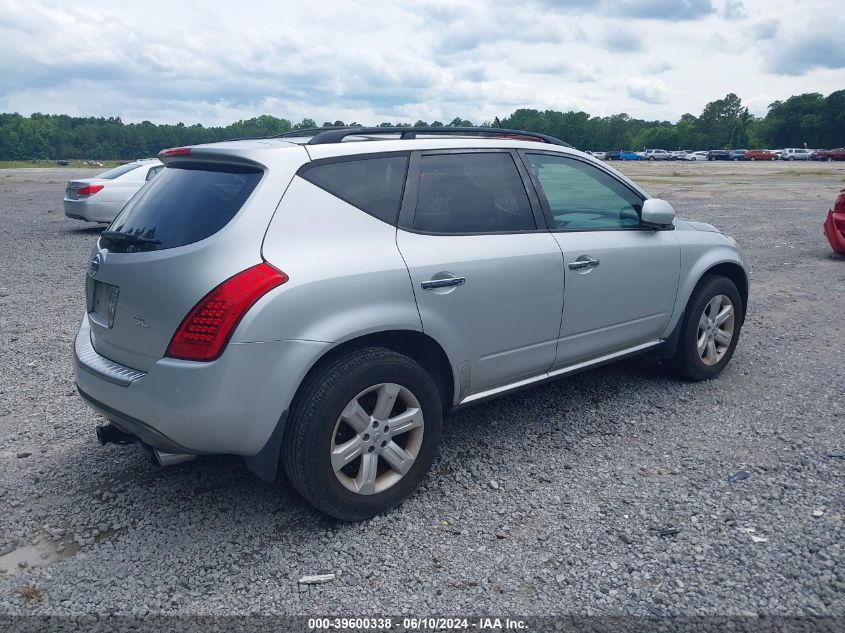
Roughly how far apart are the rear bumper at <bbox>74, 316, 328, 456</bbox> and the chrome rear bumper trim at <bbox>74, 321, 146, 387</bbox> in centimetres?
3

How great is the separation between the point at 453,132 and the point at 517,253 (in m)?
0.82

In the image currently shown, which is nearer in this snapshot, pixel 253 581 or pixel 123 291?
pixel 253 581

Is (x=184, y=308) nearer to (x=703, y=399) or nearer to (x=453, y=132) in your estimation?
(x=453, y=132)

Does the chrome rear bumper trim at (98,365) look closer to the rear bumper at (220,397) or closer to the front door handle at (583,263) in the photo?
the rear bumper at (220,397)

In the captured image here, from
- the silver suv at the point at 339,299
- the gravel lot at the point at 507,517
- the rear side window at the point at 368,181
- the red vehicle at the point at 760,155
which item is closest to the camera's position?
the gravel lot at the point at 507,517

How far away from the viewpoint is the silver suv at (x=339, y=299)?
2.96 metres

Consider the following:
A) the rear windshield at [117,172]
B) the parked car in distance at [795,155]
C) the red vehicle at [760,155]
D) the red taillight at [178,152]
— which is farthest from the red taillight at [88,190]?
the red vehicle at [760,155]

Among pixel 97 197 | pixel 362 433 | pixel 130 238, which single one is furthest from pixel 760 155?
pixel 130 238

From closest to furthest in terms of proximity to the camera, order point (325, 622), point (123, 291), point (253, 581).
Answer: point (325, 622) → point (253, 581) → point (123, 291)

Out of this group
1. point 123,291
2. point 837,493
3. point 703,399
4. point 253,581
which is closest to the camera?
point 253,581

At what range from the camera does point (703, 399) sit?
488 cm

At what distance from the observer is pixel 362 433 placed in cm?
326

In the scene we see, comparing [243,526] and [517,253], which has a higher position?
[517,253]

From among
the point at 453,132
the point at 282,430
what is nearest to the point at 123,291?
the point at 282,430
